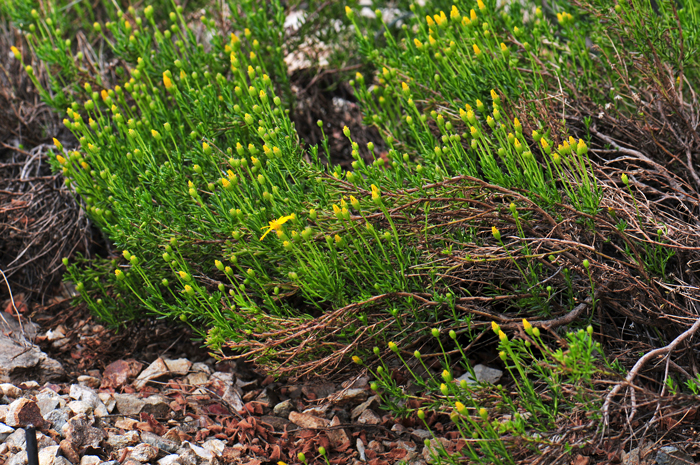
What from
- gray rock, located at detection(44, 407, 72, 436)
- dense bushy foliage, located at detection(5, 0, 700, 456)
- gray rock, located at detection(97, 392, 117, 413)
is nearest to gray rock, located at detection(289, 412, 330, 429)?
dense bushy foliage, located at detection(5, 0, 700, 456)

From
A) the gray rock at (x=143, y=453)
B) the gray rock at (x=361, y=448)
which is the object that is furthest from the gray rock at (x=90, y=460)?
the gray rock at (x=361, y=448)

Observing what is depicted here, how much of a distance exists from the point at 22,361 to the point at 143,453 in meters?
0.97

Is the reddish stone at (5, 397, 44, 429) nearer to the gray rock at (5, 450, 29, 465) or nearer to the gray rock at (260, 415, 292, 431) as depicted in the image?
the gray rock at (5, 450, 29, 465)

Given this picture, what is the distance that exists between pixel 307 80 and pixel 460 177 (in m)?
2.28

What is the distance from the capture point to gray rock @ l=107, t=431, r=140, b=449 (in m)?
2.61

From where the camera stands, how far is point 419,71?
3.33 metres

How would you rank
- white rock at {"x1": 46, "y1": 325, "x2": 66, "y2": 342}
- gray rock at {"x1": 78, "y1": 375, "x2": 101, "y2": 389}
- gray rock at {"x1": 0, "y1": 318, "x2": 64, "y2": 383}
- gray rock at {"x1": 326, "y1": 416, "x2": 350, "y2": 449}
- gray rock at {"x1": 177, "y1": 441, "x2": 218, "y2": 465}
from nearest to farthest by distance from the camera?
gray rock at {"x1": 177, "y1": 441, "x2": 218, "y2": 465} → gray rock at {"x1": 326, "y1": 416, "x2": 350, "y2": 449} → gray rock at {"x1": 0, "y1": 318, "x2": 64, "y2": 383} → gray rock at {"x1": 78, "y1": 375, "x2": 101, "y2": 389} → white rock at {"x1": 46, "y1": 325, "x2": 66, "y2": 342}

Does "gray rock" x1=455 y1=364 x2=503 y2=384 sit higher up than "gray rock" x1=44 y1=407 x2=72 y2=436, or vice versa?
"gray rock" x1=44 y1=407 x2=72 y2=436

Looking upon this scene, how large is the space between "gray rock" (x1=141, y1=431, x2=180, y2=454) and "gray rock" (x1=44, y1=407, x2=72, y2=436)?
0.32 metres

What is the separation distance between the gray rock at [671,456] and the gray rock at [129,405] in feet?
7.19

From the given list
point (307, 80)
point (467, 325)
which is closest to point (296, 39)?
point (307, 80)

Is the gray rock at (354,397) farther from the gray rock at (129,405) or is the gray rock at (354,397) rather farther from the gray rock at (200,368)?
the gray rock at (129,405)

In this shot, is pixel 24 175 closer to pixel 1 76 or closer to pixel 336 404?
pixel 1 76

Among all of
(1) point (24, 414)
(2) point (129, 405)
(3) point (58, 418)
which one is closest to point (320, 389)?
(2) point (129, 405)
